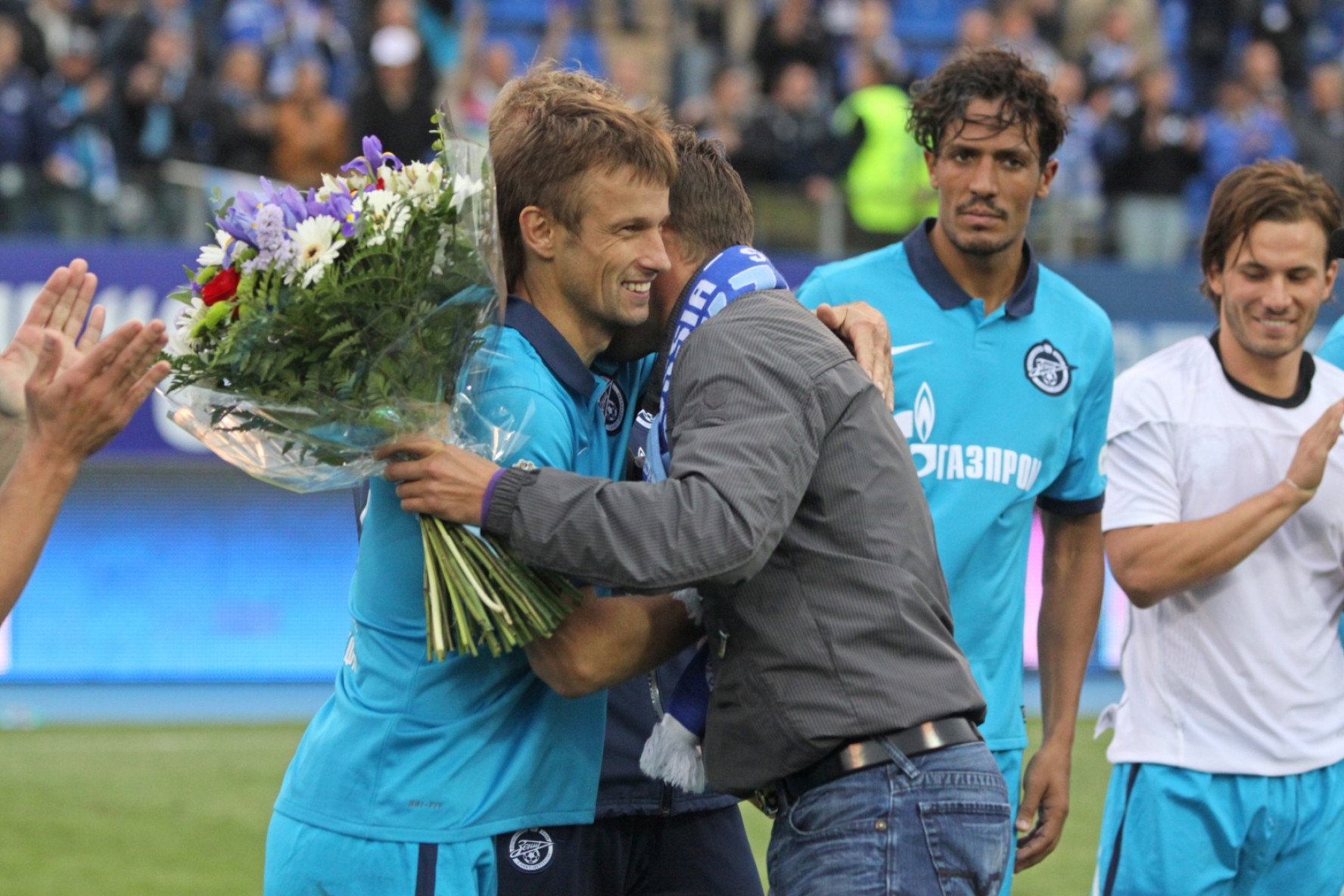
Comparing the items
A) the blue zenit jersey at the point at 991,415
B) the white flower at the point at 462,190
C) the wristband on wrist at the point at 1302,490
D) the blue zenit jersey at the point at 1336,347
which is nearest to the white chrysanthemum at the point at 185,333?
the white flower at the point at 462,190

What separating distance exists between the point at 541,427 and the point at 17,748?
25.0ft

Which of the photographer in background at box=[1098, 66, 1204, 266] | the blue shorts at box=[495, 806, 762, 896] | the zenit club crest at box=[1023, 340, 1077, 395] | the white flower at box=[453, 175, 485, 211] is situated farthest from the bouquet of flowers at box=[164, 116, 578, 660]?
the photographer in background at box=[1098, 66, 1204, 266]

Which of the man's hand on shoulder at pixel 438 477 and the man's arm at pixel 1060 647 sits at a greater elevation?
the man's hand on shoulder at pixel 438 477

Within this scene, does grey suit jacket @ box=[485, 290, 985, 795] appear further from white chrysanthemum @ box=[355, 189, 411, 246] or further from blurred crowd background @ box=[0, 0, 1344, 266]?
blurred crowd background @ box=[0, 0, 1344, 266]

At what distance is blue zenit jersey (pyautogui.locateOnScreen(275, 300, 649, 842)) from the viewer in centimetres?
288

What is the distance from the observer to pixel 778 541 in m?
2.64

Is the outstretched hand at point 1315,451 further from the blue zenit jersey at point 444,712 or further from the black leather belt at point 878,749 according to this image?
the blue zenit jersey at point 444,712

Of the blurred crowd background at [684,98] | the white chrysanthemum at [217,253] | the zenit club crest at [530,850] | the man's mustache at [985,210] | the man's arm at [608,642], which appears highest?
the blurred crowd background at [684,98]

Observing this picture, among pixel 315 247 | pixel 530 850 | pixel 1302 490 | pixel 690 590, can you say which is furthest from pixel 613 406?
pixel 1302 490

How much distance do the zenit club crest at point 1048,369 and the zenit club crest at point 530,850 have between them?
1697 mm

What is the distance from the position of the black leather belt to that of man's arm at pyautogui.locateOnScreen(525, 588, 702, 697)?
0.32 m

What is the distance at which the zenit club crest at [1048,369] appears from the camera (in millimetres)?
3980

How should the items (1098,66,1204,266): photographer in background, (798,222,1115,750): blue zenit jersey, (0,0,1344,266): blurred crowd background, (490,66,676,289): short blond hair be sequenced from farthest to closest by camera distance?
1. (1098,66,1204,266): photographer in background
2. (0,0,1344,266): blurred crowd background
3. (798,222,1115,750): blue zenit jersey
4. (490,66,676,289): short blond hair

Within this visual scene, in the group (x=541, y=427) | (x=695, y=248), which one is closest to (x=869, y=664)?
(x=541, y=427)
